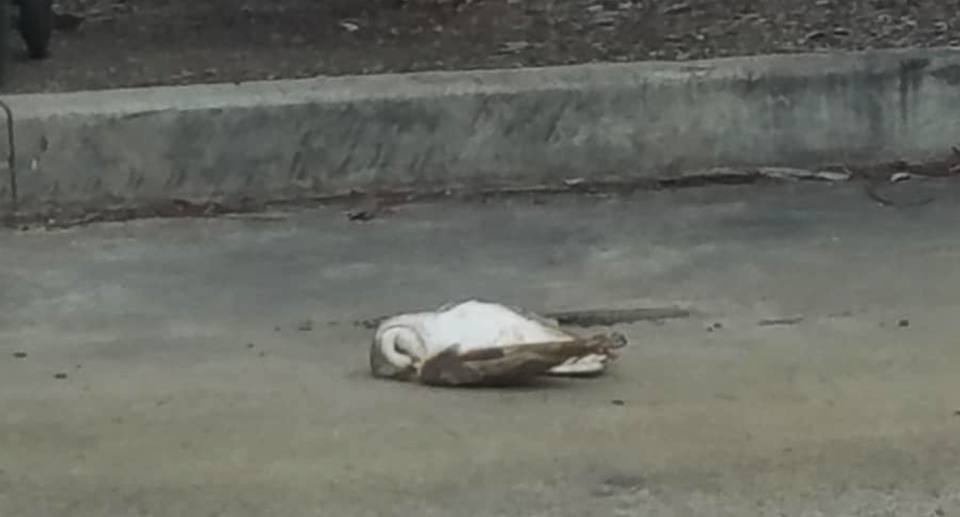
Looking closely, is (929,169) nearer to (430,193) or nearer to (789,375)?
(430,193)

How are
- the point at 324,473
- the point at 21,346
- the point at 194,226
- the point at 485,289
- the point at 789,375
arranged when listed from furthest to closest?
the point at 194,226, the point at 485,289, the point at 21,346, the point at 789,375, the point at 324,473

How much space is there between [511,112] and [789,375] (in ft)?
7.64

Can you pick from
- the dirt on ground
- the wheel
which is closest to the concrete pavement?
the dirt on ground

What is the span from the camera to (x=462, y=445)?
15.5ft

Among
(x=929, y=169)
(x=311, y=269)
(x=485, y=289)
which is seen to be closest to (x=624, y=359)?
(x=485, y=289)

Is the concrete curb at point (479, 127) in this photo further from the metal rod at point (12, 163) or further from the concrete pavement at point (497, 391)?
the concrete pavement at point (497, 391)

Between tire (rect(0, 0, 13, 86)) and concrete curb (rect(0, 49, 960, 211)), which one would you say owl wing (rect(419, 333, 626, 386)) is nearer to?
concrete curb (rect(0, 49, 960, 211))

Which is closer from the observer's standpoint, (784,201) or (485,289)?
(485,289)

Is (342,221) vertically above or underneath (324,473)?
underneath

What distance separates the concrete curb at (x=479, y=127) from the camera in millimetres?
7086

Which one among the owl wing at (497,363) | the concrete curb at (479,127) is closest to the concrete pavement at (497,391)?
the owl wing at (497,363)

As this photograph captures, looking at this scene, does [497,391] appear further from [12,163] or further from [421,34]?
[421,34]

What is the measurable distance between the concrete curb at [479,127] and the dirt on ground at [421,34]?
2.75 feet

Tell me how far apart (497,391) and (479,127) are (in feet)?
7.56
